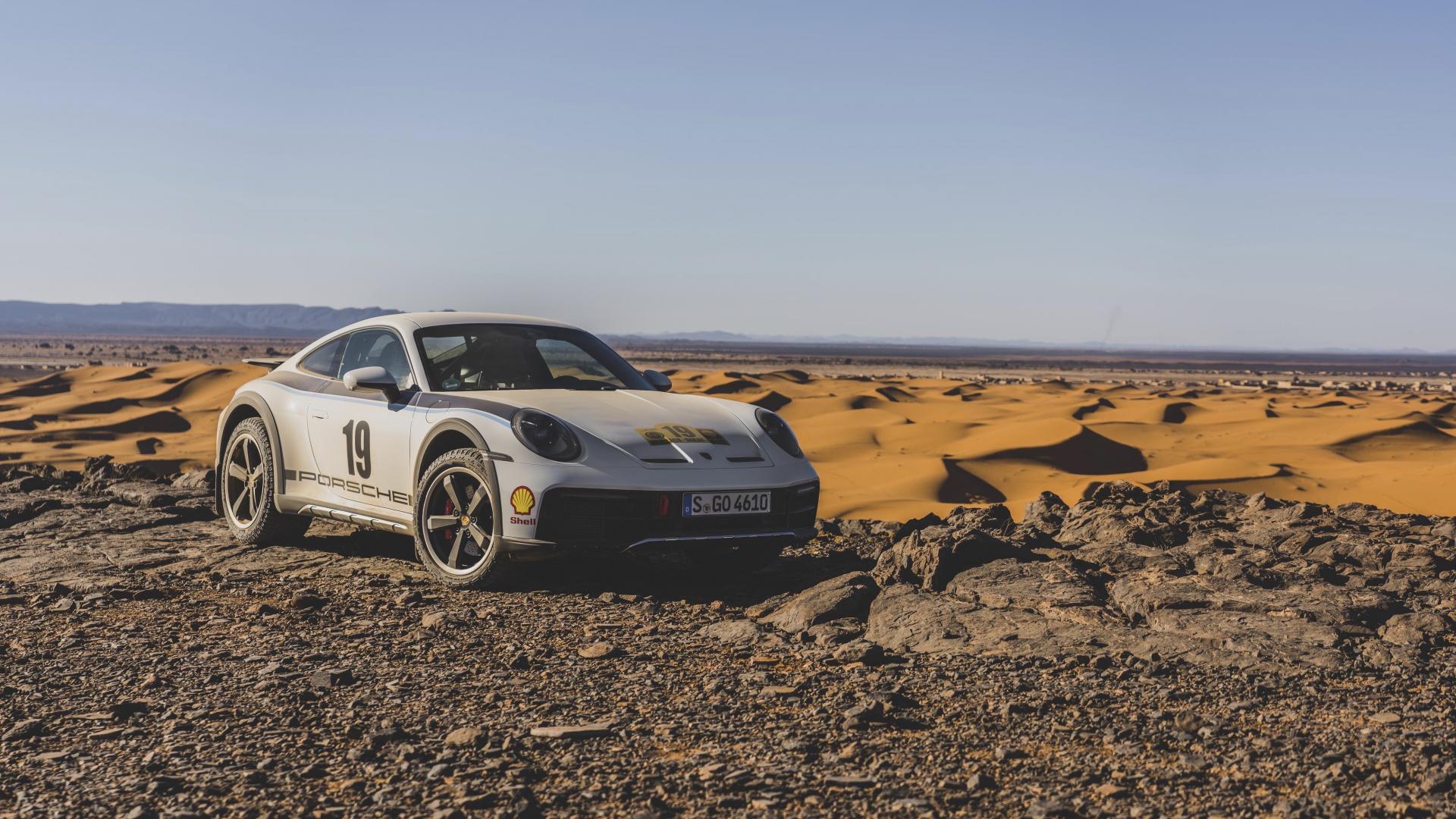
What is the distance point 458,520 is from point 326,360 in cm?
200

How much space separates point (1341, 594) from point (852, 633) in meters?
2.24

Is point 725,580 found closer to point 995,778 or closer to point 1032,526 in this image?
point 1032,526

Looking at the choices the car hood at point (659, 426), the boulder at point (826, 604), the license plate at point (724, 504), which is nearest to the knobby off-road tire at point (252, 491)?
the car hood at point (659, 426)

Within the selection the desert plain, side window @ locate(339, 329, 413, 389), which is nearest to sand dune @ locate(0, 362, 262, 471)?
the desert plain

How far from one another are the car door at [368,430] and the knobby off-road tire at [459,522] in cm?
25

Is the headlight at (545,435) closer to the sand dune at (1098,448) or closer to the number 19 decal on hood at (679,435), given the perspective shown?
the number 19 decal on hood at (679,435)

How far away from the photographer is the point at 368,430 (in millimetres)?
7453

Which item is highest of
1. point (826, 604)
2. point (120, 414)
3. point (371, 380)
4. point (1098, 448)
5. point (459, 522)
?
point (371, 380)

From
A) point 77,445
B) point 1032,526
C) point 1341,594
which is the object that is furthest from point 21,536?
point 77,445

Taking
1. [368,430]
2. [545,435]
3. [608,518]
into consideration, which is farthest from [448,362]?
[608,518]

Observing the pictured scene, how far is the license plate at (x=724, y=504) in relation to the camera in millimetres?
6527

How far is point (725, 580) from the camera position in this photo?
7.20m

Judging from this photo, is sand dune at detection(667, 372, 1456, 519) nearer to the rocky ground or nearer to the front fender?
the rocky ground

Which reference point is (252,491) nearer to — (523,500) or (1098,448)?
(523,500)
